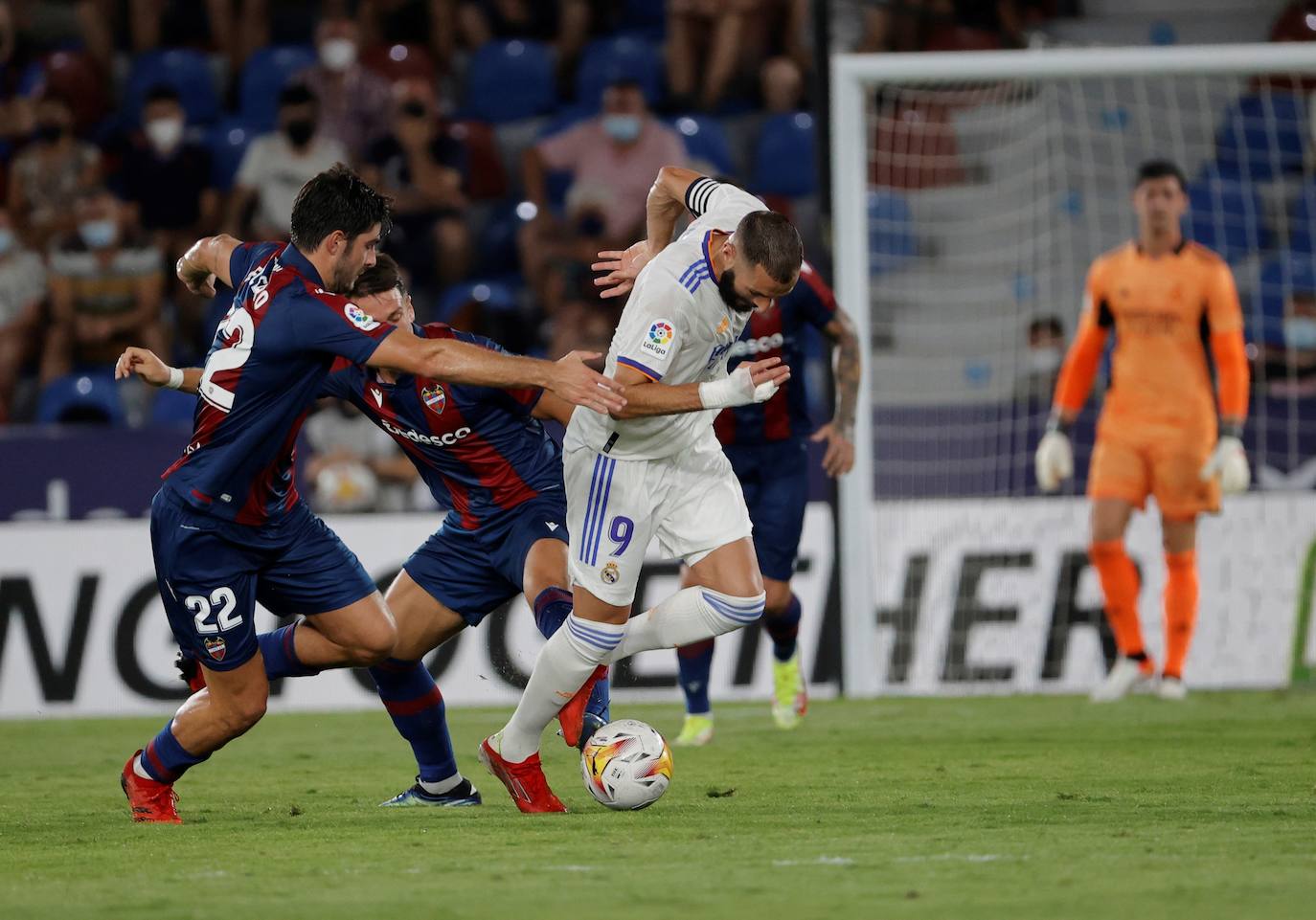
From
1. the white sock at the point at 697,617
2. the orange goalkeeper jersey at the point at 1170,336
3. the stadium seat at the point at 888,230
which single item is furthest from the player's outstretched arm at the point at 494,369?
the stadium seat at the point at 888,230

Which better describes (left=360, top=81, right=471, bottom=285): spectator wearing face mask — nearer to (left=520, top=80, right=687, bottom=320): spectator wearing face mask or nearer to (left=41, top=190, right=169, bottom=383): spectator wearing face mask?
(left=520, top=80, right=687, bottom=320): spectator wearing face mask

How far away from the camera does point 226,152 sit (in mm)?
15227

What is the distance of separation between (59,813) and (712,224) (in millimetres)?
3063

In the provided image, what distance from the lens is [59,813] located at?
22.3 ft

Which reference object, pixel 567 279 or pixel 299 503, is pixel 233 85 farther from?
pixel 299 503

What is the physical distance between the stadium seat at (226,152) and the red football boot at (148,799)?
369 inches

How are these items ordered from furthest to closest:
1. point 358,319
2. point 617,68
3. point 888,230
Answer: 1. point 617,68
2. point 888,230
3. point 358,319

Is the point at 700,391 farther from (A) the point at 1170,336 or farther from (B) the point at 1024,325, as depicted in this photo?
(B) the point at 1024,325

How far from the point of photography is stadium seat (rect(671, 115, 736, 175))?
47.3ft

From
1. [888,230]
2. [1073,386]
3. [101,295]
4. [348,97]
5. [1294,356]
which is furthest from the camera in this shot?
[348,97]

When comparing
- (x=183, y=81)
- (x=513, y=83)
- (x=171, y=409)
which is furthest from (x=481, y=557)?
(x=183, y=81)

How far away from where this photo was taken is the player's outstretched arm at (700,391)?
18.8 ft

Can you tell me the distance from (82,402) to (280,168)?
240 centimetres

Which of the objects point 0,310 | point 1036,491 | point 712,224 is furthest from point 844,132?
point 0,310
